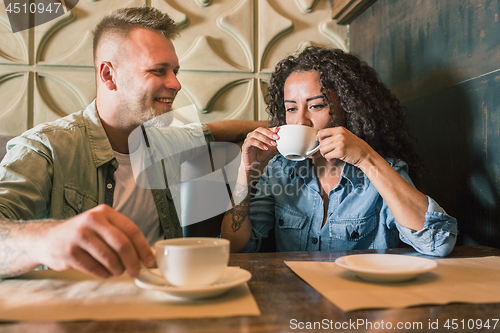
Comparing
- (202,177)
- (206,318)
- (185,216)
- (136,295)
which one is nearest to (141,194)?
(185,216)

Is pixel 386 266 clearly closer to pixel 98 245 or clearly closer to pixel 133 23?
pixel 98 245

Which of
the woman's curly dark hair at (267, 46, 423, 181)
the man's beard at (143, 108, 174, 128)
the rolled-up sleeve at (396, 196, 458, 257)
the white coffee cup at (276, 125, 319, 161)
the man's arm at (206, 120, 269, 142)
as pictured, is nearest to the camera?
the rolled-up sleeve at (396, 196, 458, 257)

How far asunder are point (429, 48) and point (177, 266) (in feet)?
4.81

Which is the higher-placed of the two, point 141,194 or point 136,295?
point 141,194

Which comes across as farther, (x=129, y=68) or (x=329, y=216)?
(x=129, y=68)

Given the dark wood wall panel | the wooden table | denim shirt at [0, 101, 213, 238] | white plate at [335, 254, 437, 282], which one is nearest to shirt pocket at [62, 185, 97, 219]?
denim shirt at [0, 101, 213, 238]

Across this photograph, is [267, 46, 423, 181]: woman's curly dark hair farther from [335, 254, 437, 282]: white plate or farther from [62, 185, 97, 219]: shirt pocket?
[62, 185, 97, 219]: shirt pocket

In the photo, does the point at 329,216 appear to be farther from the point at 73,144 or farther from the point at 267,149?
the point at 73,144

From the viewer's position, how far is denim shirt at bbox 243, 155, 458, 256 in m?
1.25

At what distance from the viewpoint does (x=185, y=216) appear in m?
1.50

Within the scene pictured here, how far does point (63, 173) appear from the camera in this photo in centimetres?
125

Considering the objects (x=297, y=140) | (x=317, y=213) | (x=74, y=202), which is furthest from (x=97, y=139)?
(x=317, y=213)

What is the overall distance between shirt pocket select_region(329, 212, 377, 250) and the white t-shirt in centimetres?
72

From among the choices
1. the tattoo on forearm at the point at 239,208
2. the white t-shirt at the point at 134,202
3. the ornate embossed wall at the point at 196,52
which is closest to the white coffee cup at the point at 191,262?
the tattoo on forearm at the point at 239,208
